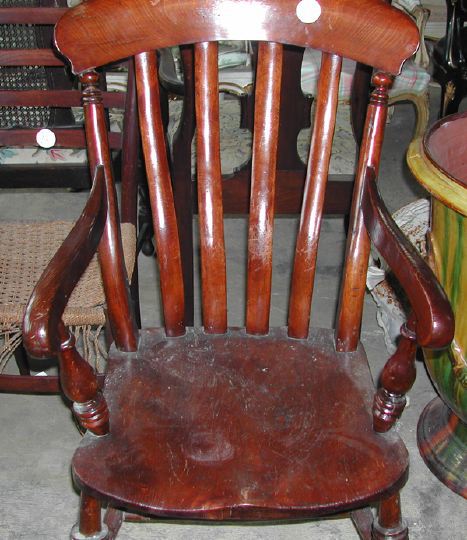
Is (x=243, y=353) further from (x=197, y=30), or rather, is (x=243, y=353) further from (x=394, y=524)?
(x=197, y=30)

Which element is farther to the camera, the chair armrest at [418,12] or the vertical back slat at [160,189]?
the chair armrest at [418,12]

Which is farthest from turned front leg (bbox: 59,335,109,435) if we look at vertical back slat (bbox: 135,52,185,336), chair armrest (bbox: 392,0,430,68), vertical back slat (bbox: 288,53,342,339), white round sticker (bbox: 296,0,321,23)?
chair armrest (bbox: 392,0,430,68)

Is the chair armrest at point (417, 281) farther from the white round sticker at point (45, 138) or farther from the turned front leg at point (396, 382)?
the white round sticker at point (45, 138)

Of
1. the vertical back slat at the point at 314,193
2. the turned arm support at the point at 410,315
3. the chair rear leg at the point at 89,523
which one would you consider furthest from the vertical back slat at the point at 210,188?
the chair rear leg at the point at 89,523

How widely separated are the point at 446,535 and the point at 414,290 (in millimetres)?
786

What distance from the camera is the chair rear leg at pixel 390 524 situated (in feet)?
3.40

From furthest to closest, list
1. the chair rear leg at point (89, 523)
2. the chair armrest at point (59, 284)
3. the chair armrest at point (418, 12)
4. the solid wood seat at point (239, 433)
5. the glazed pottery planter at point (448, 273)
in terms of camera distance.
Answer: the chair armrest at point (418, 12), the glazed pottery planter at point (448, 273), the chair rear leg at point (89, 523), the solid wood seat at point (239, 433), the chair armrest at point (59, 284)

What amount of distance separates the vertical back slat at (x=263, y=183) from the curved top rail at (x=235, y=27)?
1.9 inches

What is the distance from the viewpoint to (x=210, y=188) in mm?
1160

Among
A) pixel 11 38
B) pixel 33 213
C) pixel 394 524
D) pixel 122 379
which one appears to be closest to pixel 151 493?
pixel 122 379

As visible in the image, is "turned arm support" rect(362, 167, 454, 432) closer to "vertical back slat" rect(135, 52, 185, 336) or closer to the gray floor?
the gray floor

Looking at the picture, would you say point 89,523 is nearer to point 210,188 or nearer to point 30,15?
point 210,188

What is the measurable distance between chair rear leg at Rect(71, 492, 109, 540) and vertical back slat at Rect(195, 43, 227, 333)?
13.6 inches

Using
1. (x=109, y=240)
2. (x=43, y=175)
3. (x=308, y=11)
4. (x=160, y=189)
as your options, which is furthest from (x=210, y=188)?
(x=43, y=175)
